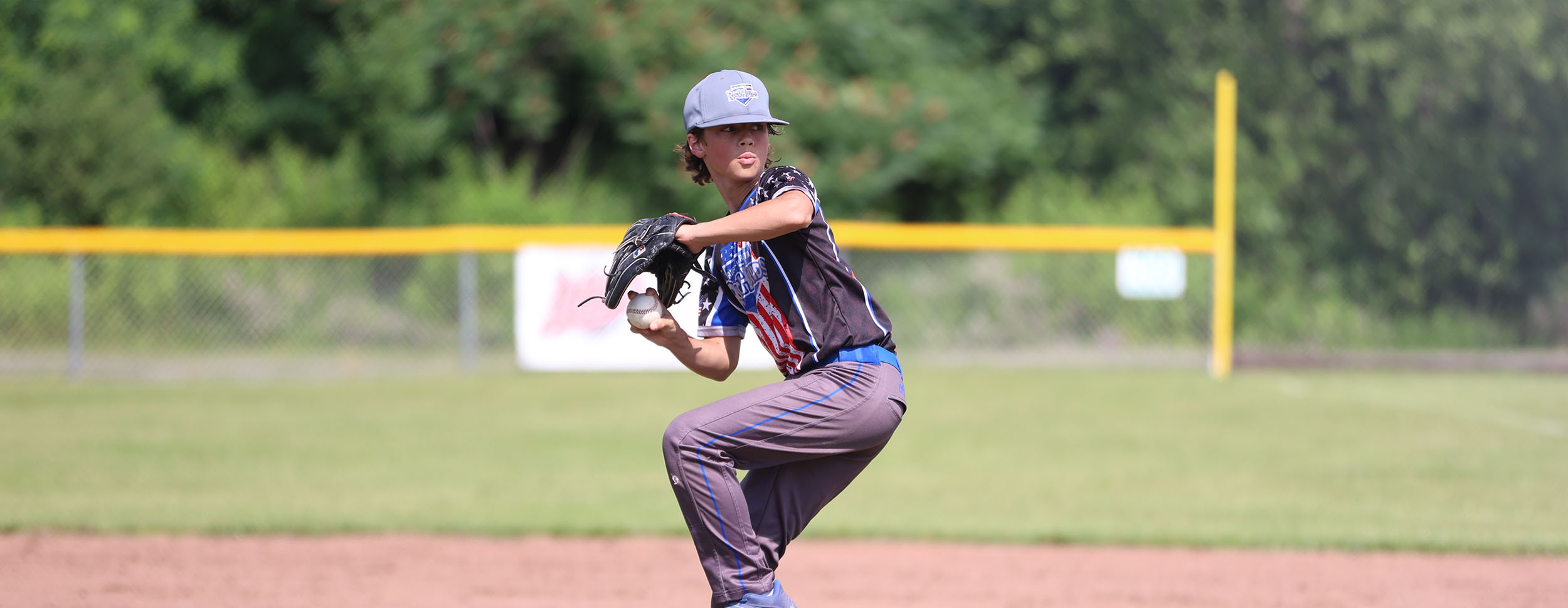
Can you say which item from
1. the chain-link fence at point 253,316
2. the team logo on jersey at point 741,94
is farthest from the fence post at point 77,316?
the team logo on jersey at point 741,94

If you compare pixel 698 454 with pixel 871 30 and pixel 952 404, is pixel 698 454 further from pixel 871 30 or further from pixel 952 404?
pixel 871 30

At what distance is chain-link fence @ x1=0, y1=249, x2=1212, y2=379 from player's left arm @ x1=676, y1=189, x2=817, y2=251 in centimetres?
1131

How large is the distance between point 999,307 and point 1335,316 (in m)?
4.87

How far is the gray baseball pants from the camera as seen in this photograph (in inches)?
149

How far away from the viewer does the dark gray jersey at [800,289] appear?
388 cm

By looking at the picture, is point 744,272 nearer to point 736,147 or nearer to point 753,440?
point 736,147

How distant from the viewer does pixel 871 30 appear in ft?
68.9

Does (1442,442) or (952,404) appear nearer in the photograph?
(1442,442)

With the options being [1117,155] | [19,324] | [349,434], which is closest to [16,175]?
[19,324]

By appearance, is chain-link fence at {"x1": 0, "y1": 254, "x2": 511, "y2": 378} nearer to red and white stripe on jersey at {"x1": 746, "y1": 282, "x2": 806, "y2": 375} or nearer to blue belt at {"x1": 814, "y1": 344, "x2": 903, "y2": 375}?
red and white stripe on jersey at {"x1": 746, "y1": 282, "x2": 806, "y2": 375}

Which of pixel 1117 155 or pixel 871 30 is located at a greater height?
pixel 871 30

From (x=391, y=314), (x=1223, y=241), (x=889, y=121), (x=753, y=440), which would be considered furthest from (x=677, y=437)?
(x=889, y=121)

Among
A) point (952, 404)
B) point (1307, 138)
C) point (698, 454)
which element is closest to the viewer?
point (698, 454)

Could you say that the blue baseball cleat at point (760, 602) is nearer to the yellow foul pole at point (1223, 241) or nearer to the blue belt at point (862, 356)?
the blue belt at point (862, 356)
